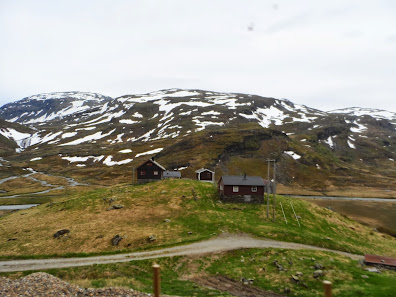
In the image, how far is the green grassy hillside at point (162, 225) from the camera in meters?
43.4

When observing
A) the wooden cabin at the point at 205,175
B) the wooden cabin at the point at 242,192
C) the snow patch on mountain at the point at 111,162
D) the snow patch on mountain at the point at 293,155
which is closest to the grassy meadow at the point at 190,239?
the wooden cabin at the point at 242,192

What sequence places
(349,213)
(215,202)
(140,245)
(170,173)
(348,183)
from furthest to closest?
(348,183) < (170,173) < (349,213) < (215,202) < (140,245)

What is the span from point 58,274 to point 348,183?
137m

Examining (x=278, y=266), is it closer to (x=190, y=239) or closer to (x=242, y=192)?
(x=190, y=239)

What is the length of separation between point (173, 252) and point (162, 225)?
11.2 meters

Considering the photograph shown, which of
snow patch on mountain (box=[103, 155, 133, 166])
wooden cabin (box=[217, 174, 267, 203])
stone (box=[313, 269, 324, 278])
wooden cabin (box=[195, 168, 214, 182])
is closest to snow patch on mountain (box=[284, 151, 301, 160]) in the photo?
wooden cabin (box=[195, 168, 214, 182])

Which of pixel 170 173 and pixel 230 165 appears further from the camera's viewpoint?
pixel 230 165

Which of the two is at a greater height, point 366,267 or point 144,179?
point 144,179

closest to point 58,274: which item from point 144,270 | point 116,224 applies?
point 144,270

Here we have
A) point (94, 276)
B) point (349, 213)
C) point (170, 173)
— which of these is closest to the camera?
point (94, 276)

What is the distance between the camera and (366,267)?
32625 millimetres

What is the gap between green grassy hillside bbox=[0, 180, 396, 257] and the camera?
1708 inches

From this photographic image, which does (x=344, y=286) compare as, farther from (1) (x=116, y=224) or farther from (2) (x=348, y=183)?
(2) (x=348, y=183)

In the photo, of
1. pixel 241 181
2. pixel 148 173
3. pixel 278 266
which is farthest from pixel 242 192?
pixel 148 173
